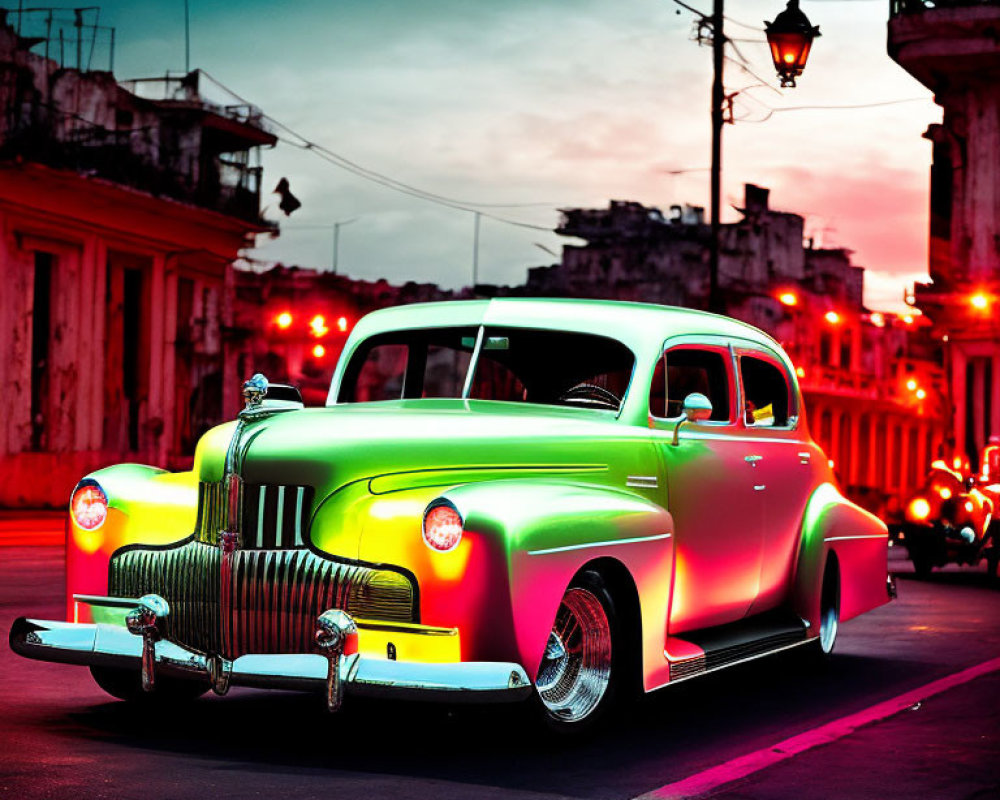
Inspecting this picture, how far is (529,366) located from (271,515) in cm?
208

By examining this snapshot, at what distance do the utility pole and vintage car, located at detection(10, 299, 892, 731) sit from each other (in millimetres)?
12975

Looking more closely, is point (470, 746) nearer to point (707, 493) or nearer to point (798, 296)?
point (707, 493)

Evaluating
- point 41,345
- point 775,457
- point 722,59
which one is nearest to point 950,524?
point 722,59

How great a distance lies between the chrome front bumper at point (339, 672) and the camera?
6660 millimetres

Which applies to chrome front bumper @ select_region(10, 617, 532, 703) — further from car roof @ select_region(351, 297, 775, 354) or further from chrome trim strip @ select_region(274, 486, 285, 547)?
car roof @ select_region(351, 297, 775, 354)

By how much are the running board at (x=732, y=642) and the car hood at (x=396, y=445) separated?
38.0 inches

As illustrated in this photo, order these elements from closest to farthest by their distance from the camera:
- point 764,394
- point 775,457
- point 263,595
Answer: point 263,595 → point 775,457 → point 764,394

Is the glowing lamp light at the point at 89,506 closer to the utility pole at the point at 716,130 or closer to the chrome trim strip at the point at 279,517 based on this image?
the chrome trim strip at the point at 279,517

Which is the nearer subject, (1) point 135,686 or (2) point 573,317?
(1) point 135,686

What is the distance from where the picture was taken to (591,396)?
28.2 feet

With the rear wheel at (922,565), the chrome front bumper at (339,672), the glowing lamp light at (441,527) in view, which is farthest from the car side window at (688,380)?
the rear wheel at (922,565)

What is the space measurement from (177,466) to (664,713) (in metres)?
34.3

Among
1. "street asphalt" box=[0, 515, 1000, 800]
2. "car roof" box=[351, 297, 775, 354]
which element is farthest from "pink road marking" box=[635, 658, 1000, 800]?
"car roof" box=[351, 297, 775, 354]

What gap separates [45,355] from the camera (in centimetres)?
3688
